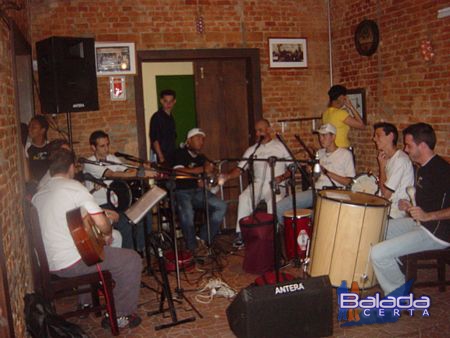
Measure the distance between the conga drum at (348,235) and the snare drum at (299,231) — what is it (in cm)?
76

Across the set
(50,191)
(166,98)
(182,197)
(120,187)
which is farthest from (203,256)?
(50,191)

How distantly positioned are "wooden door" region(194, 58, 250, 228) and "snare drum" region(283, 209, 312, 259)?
2.11 m

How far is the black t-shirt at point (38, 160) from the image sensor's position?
5535 millimetres

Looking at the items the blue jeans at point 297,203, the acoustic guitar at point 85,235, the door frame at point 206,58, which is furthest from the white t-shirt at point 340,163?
the acoustic guitar at point 85,235

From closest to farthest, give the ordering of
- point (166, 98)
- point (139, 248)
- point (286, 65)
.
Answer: point (139, 248), point (166, 98), point (286, 65)

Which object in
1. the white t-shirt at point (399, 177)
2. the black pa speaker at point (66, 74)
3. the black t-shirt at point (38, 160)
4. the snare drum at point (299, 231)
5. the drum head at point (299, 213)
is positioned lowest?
the snare drum at point (299, 231)

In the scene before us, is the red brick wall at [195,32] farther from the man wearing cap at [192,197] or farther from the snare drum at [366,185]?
the snare drum at [366,185]

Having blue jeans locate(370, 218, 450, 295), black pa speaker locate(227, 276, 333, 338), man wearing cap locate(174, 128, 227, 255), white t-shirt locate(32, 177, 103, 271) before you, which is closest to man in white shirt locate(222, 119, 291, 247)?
man wearing cap locate(174, 128, 227, 255)

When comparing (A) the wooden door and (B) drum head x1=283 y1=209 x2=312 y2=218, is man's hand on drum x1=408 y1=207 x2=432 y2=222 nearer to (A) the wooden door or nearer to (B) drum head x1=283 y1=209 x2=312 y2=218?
(B) drum head x1=283 y1=209 x2=312 y2=218

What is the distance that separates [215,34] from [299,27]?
4.03 ft

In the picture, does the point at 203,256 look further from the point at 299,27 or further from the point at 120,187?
the point at 299,27

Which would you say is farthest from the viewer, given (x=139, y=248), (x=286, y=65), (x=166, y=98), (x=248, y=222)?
(x=286, y=65)

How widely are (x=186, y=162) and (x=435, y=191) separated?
308 cm

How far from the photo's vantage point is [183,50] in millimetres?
7148
